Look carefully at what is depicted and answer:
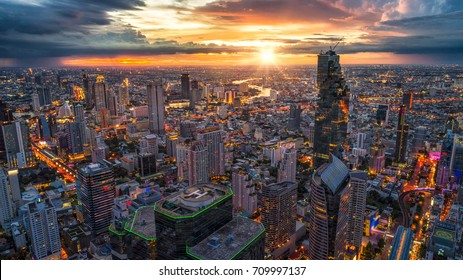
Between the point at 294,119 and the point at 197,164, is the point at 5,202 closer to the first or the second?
the point at 197,164

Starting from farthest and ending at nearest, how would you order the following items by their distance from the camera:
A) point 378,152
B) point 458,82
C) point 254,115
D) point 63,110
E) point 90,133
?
point 254,115, point 63,110, point 90,133, point 378,152, point 458,82

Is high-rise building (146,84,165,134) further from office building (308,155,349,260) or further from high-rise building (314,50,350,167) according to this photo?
office building (308,155,349,260)

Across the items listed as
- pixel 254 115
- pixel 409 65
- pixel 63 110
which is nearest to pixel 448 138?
pixel 409 65

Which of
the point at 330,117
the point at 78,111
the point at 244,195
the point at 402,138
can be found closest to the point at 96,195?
the point at 244,195

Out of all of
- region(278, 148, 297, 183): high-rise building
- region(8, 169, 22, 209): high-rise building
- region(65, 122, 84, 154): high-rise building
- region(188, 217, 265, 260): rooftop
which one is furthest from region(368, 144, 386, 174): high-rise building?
region(65, 122, 84, 154): high-rise building

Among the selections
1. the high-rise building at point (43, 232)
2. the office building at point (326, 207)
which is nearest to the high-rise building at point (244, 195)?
the office building at point (326, 207)

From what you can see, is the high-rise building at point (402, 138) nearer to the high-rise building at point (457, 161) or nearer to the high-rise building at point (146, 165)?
the high-rise building at point (457, 161)
